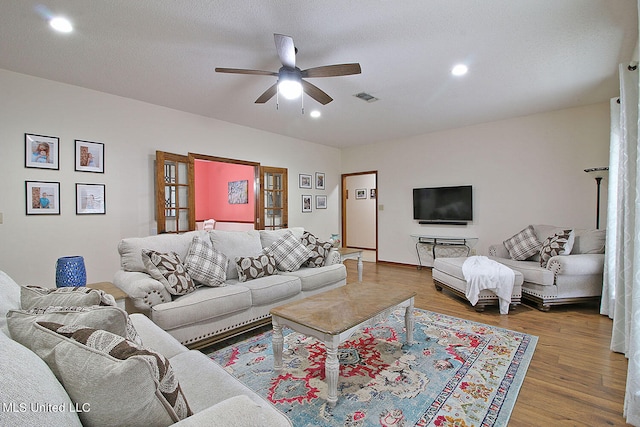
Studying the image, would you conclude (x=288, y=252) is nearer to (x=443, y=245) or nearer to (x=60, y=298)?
(x=60, y=298)

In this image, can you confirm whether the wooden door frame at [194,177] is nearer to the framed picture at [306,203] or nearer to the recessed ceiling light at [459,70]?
the framed picture at [306,203]

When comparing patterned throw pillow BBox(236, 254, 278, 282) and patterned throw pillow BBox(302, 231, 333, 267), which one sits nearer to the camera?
patterned throw pillow BBox(236, 254, 278, 282)

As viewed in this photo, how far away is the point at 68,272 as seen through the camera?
7.45 ft

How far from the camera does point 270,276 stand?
3.27 meters

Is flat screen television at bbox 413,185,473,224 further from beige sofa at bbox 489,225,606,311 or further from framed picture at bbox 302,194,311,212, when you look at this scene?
framed picture at bbox 302,194,311,212

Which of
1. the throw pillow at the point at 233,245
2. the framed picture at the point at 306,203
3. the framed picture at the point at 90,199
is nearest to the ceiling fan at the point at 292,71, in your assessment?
the throw pillow at the point at 233,245

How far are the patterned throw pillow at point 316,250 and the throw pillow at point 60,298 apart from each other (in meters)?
2.62

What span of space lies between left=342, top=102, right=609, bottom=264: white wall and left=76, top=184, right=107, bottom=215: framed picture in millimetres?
5033

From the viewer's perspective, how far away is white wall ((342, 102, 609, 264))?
4430 millimetres

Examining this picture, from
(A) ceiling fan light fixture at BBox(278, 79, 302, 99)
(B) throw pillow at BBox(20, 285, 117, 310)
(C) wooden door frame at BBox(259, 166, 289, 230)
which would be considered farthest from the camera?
(C) wooden door frame at BBox(259, 166, 289, 230)

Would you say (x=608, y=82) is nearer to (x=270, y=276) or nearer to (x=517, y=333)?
(x=517, y=333)

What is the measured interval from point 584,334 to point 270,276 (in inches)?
121

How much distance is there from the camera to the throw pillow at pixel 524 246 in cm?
415

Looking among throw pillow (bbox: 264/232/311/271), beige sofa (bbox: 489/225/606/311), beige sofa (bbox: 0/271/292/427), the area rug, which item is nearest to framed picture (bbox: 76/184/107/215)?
throw pillow (bbox: 264/232/311/271)
